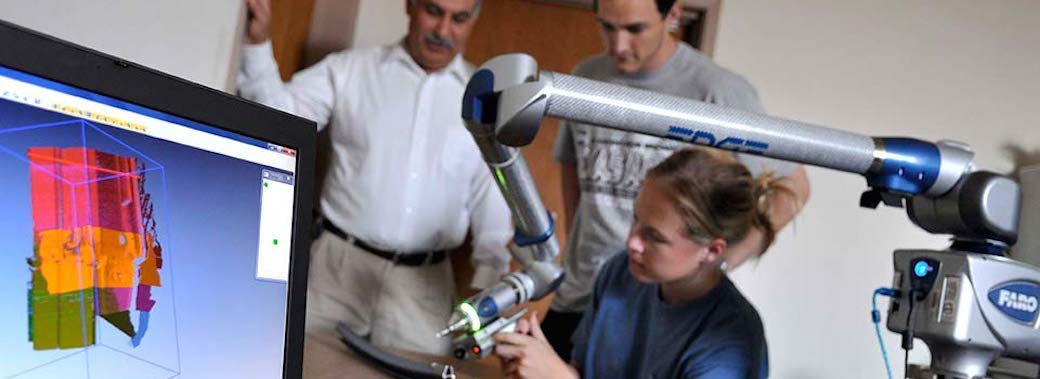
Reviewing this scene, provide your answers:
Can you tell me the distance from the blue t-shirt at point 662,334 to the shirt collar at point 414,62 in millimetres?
735

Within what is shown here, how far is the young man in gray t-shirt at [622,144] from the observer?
1850 millimetres

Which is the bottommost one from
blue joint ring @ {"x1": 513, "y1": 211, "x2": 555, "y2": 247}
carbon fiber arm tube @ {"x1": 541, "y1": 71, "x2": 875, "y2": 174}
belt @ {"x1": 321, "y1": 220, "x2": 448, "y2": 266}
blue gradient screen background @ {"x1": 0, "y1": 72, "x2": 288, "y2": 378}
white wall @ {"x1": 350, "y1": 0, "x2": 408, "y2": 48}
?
belt @ {"x1": 321, "y1": 220, "x2": 448, "y2": 266}

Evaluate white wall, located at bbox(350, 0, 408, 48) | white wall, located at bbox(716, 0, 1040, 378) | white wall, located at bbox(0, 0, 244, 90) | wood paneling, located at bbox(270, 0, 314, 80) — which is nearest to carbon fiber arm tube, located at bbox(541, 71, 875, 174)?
white wall, located at bbox(0, 0, 244, 90)

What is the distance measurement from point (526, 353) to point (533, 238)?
189 millimetres

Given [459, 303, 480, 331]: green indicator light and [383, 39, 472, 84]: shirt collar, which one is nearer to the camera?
[459, 303, 480, 331]: green indicator light

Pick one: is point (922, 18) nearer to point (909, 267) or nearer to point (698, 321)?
point (698, 321)

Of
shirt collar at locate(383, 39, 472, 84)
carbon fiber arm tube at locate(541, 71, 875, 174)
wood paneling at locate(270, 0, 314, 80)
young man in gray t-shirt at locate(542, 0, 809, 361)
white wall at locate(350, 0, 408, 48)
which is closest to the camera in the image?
carbon fiber arm tube at locate(541, 71, 875, 174)

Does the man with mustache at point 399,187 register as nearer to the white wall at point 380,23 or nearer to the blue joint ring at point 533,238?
the white wall at point 380,23

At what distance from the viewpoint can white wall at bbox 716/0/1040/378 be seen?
2906 millimetres

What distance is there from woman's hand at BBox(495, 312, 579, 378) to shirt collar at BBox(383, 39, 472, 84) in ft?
3.25

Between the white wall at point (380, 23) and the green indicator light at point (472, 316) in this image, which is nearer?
the green indicator light at point (472, 316)

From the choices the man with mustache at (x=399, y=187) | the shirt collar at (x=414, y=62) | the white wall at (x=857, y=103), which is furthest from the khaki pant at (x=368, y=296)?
the white wall at (x=857, y=103)

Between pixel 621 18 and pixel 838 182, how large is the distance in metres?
1.37

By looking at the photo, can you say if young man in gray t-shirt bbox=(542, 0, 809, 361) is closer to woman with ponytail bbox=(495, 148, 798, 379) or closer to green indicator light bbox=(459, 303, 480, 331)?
woman with ponytail bbox=(495, 148, 798, 379)
